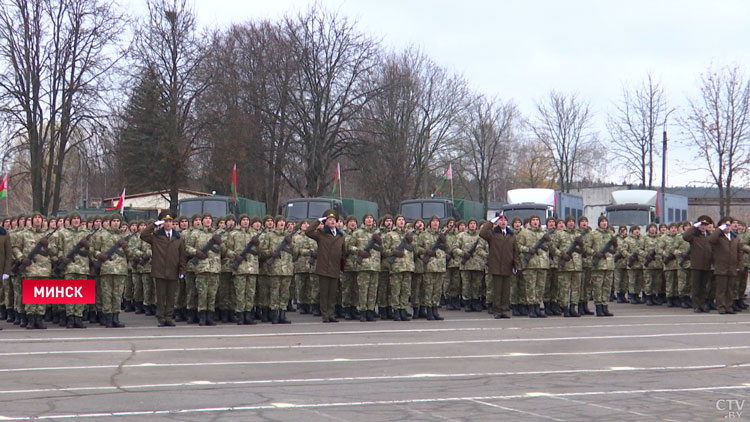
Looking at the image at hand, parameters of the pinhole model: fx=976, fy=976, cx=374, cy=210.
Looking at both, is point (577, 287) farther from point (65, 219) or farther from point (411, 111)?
point (411, 111)

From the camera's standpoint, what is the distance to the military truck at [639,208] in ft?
130

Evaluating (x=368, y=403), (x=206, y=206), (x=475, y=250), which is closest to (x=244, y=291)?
(x=475, y=250)

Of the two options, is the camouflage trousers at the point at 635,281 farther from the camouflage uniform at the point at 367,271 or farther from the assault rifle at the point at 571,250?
the camouflage uniform at the point at 367,271

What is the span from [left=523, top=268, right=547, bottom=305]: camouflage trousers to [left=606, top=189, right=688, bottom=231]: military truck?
20.8m

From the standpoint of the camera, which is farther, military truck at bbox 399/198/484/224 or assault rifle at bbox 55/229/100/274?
military truck at bbox 399/198/484/224

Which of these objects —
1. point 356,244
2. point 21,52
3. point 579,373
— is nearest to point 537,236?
point 356,244

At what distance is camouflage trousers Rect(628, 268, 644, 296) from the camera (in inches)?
913

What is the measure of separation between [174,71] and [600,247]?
32.8m

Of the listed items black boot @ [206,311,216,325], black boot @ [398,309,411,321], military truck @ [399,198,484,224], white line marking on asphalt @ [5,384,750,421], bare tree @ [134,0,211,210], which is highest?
bare tree @ [134,0,211,210]

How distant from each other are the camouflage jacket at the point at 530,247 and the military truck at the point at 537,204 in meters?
17.0

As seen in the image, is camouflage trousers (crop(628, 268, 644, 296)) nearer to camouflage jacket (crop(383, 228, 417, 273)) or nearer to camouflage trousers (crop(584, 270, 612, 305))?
camouflage trousers (crop(584, 270, 612, 305))

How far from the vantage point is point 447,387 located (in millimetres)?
9867

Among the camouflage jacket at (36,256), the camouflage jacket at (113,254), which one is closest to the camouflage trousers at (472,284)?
the camouflage jacket at (113,254)
